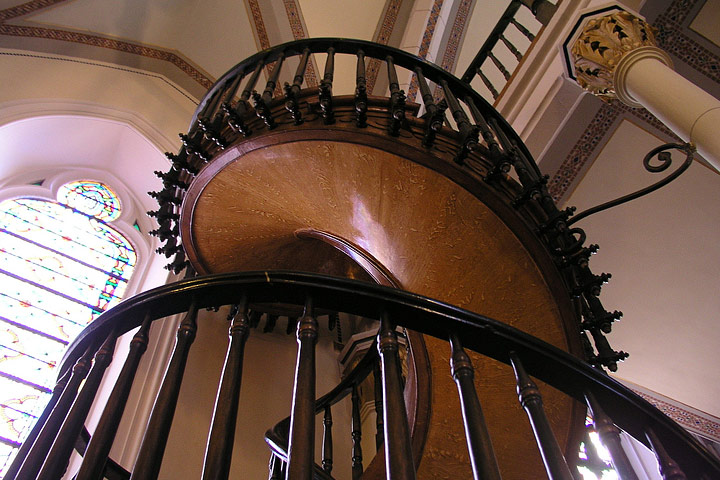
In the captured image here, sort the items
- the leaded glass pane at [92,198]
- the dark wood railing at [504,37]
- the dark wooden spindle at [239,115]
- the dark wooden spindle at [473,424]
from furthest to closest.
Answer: the leaded glass pane at [92,198], the dark wood railing at [504,37], the dark wooden spindle at [239,115], the dark wooden spindle at [473,424]

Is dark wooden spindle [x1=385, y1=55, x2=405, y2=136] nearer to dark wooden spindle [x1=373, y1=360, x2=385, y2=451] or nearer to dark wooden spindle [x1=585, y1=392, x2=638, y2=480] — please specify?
dark wooden spindle [x1=373, y1=360, x2=385, y2=451]

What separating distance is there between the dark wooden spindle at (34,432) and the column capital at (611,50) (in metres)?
2.80

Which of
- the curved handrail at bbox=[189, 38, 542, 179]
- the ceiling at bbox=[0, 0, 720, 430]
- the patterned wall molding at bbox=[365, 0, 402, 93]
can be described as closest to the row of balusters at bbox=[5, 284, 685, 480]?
the curved handrail at bbox=[189, 38, 542, 179]

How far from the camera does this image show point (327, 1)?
809cm

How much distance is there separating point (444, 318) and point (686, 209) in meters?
3.30

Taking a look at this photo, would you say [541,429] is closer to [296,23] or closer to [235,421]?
[235,421]

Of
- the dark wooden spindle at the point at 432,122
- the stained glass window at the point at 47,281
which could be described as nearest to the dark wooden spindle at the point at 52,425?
the dark wooden spindle at the point at 432,122

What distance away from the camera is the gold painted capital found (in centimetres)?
303

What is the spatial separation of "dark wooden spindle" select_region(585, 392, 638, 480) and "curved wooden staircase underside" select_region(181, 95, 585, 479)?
1149 millimetres

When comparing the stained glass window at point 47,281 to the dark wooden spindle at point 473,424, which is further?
the stained glass window at point 47,281

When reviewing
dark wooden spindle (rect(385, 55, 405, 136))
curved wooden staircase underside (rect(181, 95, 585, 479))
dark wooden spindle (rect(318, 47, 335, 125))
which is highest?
dark wooden spindle (rect(318, 47, 335, 125))

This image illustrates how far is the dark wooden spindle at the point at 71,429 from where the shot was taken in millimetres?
1297

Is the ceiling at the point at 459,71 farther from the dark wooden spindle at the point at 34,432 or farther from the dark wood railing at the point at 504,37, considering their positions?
the dark wooden spindle at the point at 34,432

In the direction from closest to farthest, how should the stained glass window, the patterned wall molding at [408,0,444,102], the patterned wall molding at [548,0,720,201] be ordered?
the patterned wall molding at [548,0,720,201]
the stained glass window
the patterned wall molding at [408,0,444,102]
